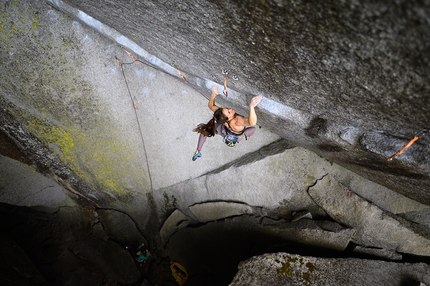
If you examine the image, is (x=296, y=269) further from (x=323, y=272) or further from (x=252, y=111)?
(x=252, y=111)

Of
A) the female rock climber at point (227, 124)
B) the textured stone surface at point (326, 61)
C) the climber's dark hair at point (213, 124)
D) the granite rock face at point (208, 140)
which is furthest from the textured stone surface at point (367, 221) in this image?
the climber's dark hair at point (213, 124)

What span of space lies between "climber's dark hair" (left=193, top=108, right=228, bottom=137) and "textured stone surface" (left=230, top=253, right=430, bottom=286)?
5.13 ft

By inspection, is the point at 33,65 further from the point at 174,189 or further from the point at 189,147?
the point at 174,189

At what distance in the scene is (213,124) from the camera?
341 centimetres

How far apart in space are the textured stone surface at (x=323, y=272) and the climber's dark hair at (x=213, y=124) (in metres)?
1.56

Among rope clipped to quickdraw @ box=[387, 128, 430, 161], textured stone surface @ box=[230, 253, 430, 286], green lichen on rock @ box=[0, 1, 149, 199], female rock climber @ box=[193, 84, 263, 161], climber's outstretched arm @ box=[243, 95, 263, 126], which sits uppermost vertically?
green lichen on rock @ box=[0, 1, 149, 199]

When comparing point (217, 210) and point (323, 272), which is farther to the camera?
point (217, 210)

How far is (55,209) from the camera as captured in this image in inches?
227

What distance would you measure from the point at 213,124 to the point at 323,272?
204 cm

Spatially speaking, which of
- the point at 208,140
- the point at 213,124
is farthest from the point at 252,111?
the point at 208,140

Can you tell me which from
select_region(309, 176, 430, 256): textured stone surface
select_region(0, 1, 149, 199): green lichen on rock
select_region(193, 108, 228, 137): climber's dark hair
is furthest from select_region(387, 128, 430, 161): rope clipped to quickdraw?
select_region(0, 1, 149, 199): green lichen on rock

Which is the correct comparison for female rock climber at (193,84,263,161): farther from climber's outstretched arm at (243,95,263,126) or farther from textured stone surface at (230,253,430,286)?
textured stone surface at (230,253,430,286)

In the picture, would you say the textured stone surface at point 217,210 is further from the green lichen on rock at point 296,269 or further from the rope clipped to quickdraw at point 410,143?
the rope clipped to quickdraw at point 410,143

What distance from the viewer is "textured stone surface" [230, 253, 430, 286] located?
102 inches
